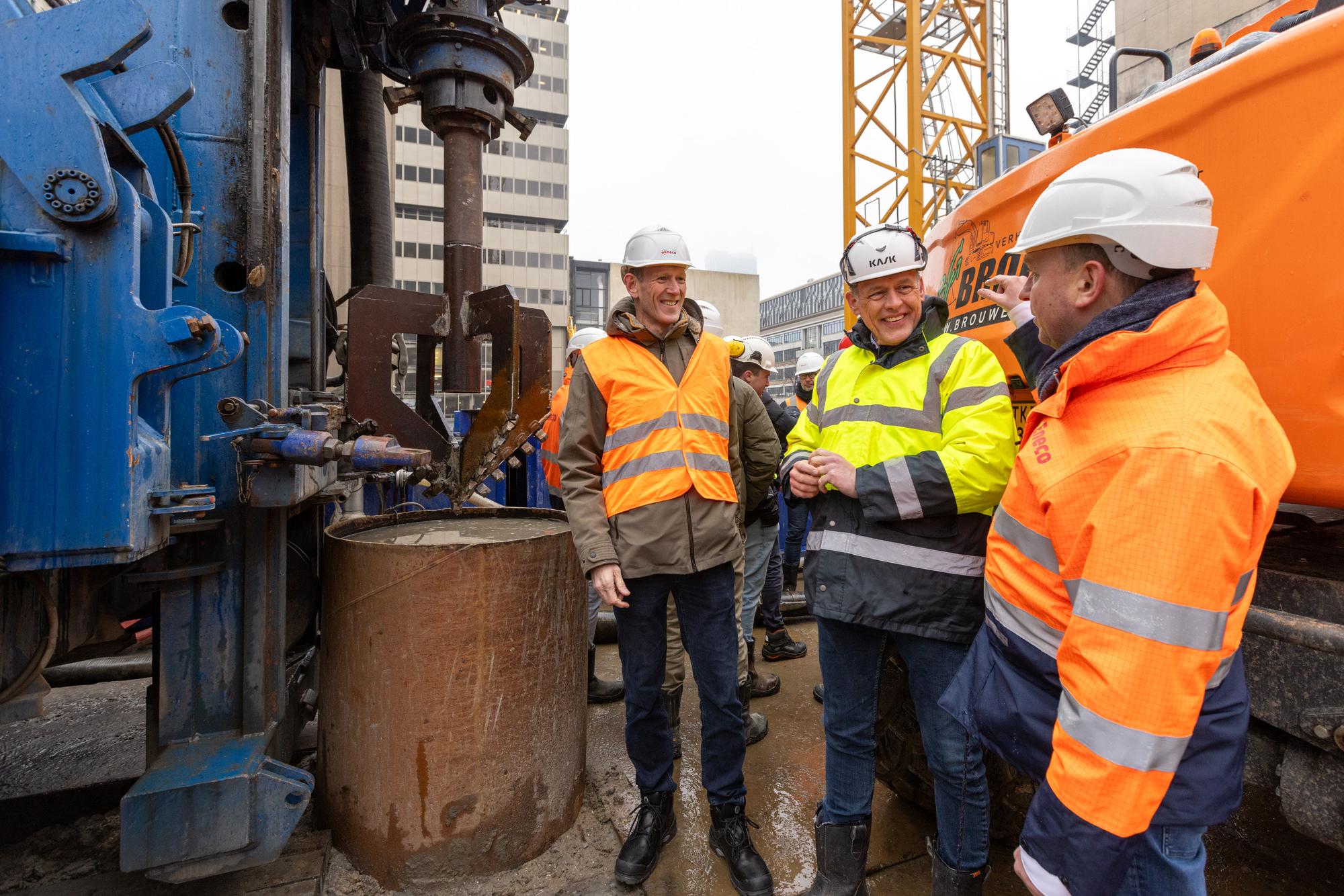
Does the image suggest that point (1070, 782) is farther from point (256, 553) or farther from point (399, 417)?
point (399, 417)

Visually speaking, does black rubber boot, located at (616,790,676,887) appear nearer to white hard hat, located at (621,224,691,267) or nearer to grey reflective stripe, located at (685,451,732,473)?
grey reflective stripe, located at (685,451,732,473)

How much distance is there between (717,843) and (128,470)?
2185 mm

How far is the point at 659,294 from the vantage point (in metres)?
2.45

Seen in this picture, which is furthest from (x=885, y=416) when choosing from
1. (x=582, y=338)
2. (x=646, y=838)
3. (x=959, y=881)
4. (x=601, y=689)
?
(x=582, y=338)

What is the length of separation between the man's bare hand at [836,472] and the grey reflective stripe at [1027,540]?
0.49m

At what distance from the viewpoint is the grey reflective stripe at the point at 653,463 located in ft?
7.63

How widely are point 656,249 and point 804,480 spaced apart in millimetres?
979

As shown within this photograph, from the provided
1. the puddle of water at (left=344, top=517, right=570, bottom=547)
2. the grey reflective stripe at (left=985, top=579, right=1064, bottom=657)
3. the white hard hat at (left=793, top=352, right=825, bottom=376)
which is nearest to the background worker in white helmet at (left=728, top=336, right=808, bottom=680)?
the puddle of water at (left=344, top=517, right=570, bottom=547)

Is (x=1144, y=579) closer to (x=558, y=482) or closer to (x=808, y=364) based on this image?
(x=558, y=482)

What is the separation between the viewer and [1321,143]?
1.55 m

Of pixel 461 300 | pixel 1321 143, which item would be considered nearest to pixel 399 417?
pixel 461 300

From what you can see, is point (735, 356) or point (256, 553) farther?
point (735, 356)

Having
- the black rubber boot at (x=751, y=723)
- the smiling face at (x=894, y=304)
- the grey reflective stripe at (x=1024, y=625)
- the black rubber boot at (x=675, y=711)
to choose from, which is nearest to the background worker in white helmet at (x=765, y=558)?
the black rubber boot at (x=751, y=723)

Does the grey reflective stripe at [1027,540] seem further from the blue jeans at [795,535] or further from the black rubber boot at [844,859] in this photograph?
the blue jeans at [795,535]
